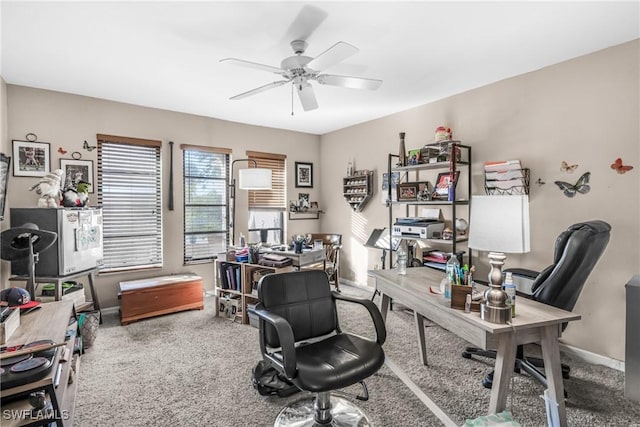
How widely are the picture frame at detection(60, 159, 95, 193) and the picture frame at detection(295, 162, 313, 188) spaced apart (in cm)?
290

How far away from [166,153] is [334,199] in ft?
8.72

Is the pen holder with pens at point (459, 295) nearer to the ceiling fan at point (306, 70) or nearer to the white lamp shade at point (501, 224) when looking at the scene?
the white lamp shade at point (501, 224)

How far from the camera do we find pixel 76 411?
6.91ft

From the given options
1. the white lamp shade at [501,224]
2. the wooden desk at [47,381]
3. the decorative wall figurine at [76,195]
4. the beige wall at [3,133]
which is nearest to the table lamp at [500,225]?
the white lamp shade at [501,224]

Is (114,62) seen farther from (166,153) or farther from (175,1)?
(166,153)

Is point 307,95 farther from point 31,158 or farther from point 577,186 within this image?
point 31,158

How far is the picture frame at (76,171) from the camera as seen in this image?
365cm

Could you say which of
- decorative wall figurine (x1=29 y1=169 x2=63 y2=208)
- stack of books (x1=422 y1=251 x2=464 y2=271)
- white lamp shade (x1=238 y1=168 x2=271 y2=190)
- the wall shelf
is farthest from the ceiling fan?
the wall shelf

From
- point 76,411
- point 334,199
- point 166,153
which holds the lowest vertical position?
point 76,411

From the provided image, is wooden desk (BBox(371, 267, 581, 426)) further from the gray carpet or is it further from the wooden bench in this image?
the wooden bench

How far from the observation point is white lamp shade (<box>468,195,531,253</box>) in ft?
6.32

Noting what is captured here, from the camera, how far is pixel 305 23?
2246 millimetres

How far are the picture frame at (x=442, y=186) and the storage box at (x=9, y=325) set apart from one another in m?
3.57

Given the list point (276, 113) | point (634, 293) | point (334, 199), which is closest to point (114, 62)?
point (276, 113)
